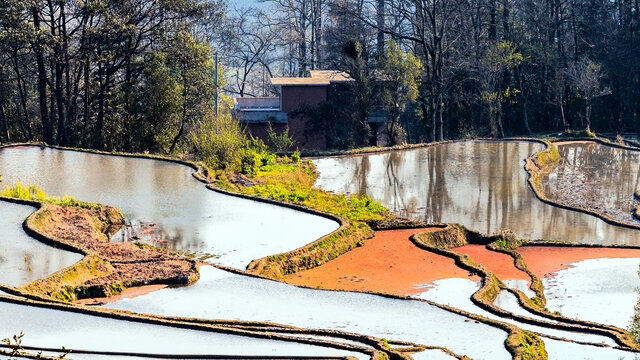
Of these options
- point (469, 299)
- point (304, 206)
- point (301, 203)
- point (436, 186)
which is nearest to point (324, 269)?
point (469, 299)

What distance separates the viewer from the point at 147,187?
23469 mm

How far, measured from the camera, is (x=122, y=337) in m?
10.4

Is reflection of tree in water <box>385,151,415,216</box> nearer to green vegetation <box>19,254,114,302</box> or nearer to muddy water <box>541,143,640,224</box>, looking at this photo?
muddy water <box>541,143,640,224</box>

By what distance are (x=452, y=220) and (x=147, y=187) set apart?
9.70 meters

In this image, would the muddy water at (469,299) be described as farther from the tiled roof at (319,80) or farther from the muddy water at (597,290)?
the tiled roof at (319,80)

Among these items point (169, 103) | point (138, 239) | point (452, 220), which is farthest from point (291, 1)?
point (138, 239)

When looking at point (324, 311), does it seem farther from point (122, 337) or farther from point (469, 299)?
point (122, 337)

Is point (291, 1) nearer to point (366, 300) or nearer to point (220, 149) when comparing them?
point (220, 149)

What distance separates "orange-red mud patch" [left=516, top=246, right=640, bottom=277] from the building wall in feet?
102

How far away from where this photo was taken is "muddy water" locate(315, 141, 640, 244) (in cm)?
2377

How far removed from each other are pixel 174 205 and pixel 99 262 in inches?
246

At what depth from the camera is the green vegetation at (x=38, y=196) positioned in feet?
64.2

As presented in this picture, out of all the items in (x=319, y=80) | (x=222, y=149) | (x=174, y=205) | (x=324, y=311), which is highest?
(x=319, y=80)

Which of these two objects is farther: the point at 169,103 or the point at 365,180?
the point at 169,103
